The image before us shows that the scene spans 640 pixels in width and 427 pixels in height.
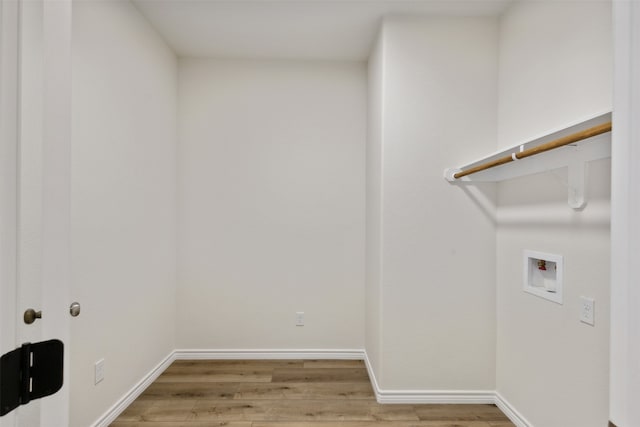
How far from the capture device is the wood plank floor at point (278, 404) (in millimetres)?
2109

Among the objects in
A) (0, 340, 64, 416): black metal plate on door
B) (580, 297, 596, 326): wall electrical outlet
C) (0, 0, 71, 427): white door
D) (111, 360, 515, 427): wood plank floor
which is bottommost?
(111, 360, 515, 427): wood plank floor

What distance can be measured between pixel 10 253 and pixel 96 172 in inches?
59.5

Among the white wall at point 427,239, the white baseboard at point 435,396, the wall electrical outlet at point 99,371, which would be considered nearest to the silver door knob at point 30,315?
the wall electrical outlet at point 99,371

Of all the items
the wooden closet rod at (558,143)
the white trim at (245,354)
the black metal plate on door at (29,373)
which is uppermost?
the wooden closet rod at (558,143)

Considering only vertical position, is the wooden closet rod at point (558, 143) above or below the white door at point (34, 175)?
above

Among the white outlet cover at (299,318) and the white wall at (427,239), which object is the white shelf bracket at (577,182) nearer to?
the white wall at (427,239)

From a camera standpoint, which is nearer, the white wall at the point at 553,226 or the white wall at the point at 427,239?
the white wall at the point at 553,226

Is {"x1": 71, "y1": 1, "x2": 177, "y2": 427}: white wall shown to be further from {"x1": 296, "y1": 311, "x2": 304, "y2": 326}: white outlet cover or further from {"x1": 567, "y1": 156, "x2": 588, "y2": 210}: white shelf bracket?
{"x1": 567, "y1": 156, "x2": 588, "y2": 210}: white shelf bracket

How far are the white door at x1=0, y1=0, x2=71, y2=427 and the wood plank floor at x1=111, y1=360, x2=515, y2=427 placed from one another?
1.62 meters

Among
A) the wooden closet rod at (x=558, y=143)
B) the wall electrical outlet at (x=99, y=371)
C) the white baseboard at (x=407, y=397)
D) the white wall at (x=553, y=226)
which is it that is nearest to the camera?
the wooden closet rod at (x=558, y=143)

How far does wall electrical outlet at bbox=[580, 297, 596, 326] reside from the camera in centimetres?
155

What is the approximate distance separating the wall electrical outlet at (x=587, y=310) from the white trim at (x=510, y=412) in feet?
2.64

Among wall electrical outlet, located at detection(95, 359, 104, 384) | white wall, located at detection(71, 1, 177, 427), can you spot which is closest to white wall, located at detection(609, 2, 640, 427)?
white wall, located at detection(71, 1, 177, 427)

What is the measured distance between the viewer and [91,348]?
189 cm
